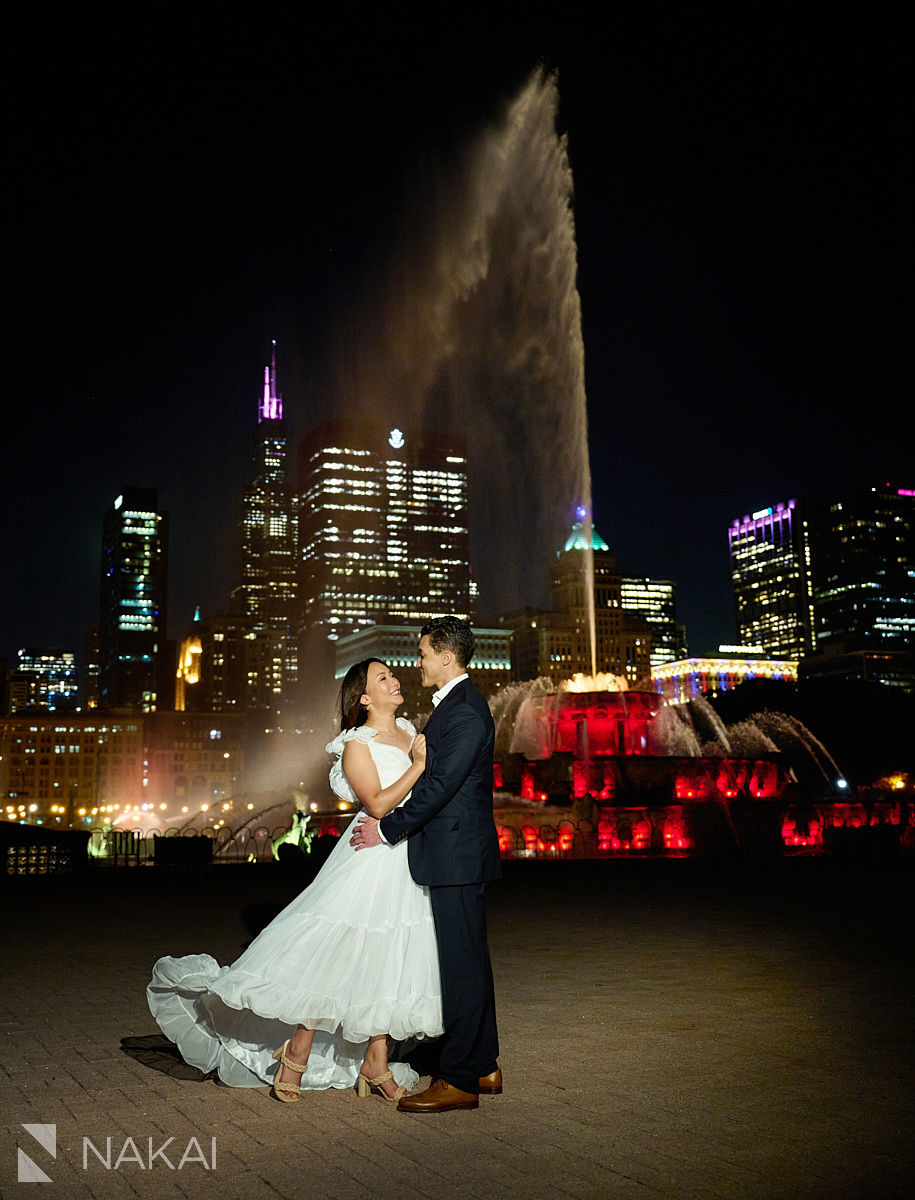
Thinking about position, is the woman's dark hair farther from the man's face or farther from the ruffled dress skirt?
the ruffled dress skirt

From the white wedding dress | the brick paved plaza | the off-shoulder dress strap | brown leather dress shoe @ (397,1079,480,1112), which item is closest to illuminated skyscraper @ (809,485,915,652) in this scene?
the brick paved plaza

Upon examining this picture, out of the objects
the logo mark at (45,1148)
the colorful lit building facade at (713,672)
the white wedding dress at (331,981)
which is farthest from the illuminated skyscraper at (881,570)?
the logo mark at (45,1148)

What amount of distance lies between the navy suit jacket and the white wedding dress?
0.98 ft

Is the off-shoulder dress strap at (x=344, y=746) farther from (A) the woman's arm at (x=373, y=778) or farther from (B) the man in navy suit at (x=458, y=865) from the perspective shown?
(B) the man in navy suit at (x=458, y=865)

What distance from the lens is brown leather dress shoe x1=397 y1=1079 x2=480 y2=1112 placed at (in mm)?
5496

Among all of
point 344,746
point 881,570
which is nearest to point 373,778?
point 344,746

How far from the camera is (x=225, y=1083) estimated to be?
6.05 metres

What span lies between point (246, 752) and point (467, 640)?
194776 mm

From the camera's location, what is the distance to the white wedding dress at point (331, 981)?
19.0 feet

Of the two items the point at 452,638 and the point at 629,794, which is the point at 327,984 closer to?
the point at 452,638

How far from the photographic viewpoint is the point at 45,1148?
4.86 m

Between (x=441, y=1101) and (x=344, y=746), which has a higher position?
(x=344, y=746)

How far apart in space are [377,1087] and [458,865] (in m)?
1.36

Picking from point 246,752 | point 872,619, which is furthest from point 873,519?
point 246,752
